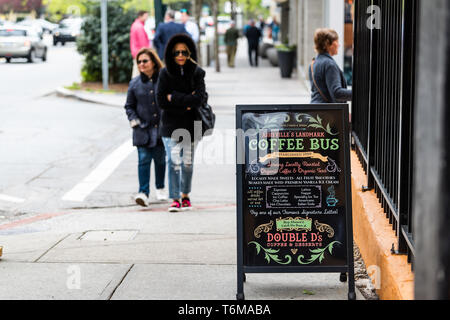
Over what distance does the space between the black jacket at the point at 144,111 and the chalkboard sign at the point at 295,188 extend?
377 cm

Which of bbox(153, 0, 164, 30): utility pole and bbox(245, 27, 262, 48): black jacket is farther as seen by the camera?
bbox(245, 27, 262, 48): black jacket

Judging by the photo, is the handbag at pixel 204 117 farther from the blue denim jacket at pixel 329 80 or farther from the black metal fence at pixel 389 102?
the black metal fence at pixel 389 102

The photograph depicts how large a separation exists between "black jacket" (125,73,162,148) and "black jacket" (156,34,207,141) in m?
0.63

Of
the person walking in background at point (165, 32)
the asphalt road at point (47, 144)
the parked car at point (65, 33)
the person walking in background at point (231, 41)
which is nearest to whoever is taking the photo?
the asphalt road at point (47, 144)

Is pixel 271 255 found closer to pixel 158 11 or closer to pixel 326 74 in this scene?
pixel 326 74

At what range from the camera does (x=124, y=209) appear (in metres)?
8.91

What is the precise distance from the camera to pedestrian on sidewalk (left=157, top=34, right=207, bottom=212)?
7.83 metres

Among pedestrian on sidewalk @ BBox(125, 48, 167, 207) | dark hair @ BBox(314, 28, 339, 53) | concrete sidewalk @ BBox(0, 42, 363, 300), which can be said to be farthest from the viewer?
pedestrian on sidewalk @ BBox(125, 48, 167, 207)

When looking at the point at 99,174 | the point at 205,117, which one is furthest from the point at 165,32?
the point at 205,117

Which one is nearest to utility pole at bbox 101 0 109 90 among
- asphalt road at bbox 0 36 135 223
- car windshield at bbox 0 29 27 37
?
asphalt road at bbox 0 36 135 223

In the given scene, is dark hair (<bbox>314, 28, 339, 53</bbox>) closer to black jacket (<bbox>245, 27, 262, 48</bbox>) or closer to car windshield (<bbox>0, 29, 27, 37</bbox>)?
black jacket (<bbox>245, 27, 262, 48</bbox>)

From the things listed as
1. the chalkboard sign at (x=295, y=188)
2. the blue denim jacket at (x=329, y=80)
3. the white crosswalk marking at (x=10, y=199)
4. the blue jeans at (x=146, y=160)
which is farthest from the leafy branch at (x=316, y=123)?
the white crosswalk marking at (x=10, y=199)

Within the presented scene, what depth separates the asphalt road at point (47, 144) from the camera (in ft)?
30.9

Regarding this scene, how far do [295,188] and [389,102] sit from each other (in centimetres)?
121
